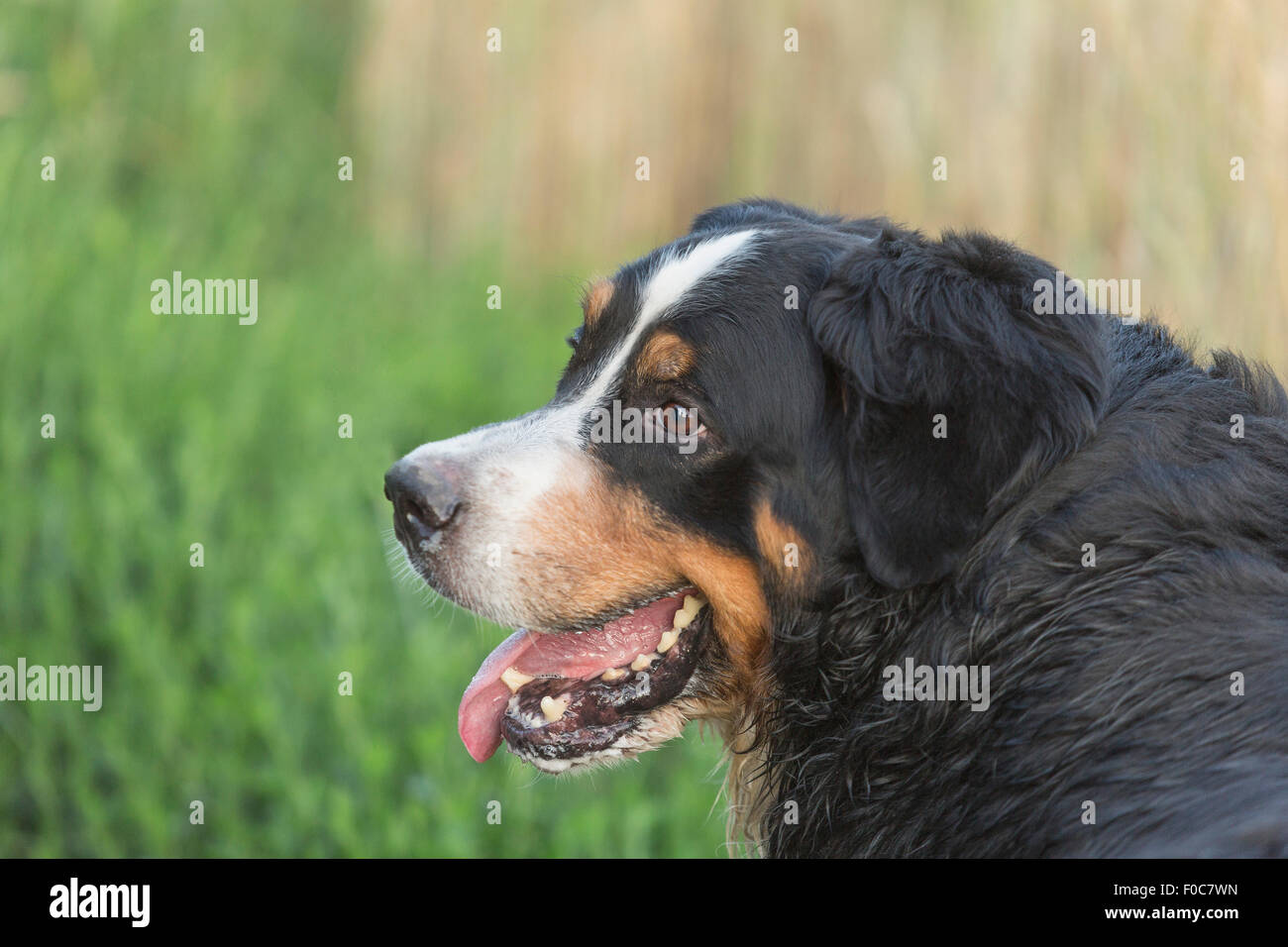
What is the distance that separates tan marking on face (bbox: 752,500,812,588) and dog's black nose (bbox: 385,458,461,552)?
2.28ft

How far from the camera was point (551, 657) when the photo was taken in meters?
3.10

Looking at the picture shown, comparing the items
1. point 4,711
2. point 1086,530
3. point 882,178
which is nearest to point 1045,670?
point 1086,530

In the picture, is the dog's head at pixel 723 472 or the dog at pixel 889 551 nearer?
the dog at pixel 889 551

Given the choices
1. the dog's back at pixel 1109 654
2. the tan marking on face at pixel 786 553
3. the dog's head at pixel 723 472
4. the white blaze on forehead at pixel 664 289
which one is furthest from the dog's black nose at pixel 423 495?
the dog's back at pixel 1109 654

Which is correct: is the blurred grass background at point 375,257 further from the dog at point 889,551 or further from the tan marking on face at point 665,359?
the tan marking on face at point 665,359

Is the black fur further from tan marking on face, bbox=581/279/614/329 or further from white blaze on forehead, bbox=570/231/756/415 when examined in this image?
tan marking on face, bbox=581/279/614/329

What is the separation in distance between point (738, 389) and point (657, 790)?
97.9 inches

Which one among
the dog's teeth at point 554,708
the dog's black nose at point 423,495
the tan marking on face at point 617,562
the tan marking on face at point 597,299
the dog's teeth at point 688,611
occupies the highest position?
the tan marking on face at point 597,299

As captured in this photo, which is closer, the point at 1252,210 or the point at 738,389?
the point at 738,389

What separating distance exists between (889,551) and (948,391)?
0.34 m

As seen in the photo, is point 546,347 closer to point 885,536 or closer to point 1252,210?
point 1252,210

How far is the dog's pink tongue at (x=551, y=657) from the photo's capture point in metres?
3.00

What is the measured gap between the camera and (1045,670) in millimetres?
2484

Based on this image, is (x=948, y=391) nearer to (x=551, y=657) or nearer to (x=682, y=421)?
(x=682, y=421)
